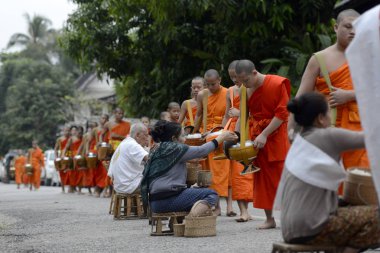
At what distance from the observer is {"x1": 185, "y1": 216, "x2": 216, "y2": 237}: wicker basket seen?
885 centimetres

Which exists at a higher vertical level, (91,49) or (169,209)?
(91,49)

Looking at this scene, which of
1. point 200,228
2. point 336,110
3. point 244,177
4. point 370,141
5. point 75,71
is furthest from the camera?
point 75,71

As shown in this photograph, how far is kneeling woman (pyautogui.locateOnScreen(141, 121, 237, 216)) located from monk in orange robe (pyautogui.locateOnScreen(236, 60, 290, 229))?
566 mm

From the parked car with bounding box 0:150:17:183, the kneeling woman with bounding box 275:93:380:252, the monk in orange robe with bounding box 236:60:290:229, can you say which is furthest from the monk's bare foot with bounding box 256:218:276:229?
the parked car with bounding box 0:150:17:183

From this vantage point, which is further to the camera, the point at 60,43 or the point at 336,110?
the point at 60,43

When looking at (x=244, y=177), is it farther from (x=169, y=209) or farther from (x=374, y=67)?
(x=374, y=67)

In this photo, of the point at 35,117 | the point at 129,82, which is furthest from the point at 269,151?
the point at 35,117

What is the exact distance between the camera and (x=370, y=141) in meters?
5.14

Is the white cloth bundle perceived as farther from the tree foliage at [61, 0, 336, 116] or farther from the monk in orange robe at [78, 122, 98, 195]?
the monk in orange robe at [78, 122, 98, 195]

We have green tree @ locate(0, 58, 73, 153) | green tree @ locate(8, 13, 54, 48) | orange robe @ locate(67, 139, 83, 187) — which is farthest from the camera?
green tree @ locate(8, 13, 54, 48)

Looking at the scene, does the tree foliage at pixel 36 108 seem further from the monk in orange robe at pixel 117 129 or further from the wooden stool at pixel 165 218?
the wooden stool at pixel 165 218

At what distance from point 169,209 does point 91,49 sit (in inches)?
514

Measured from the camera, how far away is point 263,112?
9.22 metres

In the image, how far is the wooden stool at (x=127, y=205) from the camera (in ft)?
39.5
